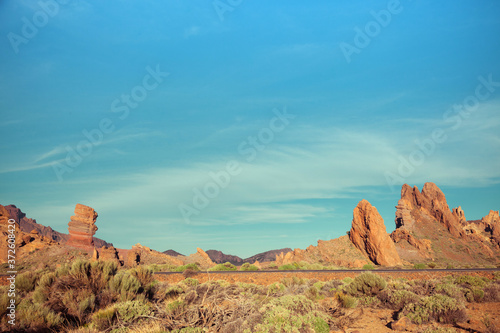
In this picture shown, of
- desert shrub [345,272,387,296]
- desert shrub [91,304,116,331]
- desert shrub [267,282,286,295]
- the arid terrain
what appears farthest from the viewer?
desert shrub [267,282,286,295]

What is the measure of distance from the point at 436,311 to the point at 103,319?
10.9 metres

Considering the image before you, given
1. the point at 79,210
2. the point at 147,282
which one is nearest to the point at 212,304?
the point at 147,282

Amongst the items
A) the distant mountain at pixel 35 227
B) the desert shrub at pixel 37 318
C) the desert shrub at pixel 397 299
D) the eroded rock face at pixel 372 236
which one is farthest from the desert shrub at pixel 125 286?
the distant mountain at pixel 35 227

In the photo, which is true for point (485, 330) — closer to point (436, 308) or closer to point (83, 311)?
point (436, 308)

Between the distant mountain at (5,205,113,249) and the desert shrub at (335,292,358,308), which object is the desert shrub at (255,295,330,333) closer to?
the desert shrub at (335,292,358,308)

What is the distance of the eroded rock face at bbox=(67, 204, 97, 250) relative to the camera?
176 ft

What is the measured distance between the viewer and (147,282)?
530 inches

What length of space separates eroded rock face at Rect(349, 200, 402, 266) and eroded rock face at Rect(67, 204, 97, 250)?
50.6 m

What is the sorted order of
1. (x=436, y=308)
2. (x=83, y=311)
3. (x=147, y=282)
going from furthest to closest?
(x=147, y=282) < (x=436, y=308) < (x=83, y=311)

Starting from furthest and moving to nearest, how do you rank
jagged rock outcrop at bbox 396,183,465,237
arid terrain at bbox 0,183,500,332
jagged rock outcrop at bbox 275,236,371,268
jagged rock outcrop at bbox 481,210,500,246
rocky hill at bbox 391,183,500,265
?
jagged rock outcrop at bbox 481,210,500,246 → jagged rock outcrop at bbox 396,183,465,237 → rocky hill at bbox 391,183,500,265 → jagged rock outcrop at bbox 275,236,371,268 → arid terrain at bbox 0,183,500,332

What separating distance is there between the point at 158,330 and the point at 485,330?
922 cm

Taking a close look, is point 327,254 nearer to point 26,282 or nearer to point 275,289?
point 275,289

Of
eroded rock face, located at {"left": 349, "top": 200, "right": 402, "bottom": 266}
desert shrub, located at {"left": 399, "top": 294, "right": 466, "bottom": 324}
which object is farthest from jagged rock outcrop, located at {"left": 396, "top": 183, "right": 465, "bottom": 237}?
desert shrub, located at {"left": 399, "top": 294, "right": 466, "bottom": 324}

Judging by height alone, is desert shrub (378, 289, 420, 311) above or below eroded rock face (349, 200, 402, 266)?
below
